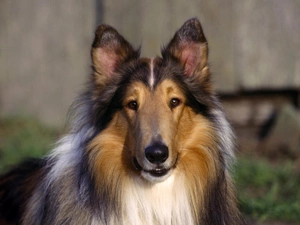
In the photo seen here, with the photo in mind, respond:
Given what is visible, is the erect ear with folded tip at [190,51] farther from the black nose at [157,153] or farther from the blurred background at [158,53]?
the blurred background at [158,53]

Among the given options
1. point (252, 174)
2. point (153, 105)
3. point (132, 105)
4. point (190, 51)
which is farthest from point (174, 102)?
point (252, 174)

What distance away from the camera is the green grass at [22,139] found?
8.54 m

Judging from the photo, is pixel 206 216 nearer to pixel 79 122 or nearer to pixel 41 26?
pixel 79 122

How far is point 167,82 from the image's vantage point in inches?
187

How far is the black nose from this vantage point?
4516 millimetres

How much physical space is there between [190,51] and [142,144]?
0.74 metres

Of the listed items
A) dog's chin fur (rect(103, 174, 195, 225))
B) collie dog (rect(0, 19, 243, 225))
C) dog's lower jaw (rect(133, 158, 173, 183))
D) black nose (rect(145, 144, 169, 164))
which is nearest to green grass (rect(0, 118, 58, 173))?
collie dog (rect(0, 19, 243, 225))

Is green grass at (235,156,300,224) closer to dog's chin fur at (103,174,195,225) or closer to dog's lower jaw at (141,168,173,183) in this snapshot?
dog's chin fur at (103,174,195,225)

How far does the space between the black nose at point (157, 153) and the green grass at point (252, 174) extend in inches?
35.9

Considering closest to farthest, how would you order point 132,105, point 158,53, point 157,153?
point 157,153
point 132,105
point 158,53

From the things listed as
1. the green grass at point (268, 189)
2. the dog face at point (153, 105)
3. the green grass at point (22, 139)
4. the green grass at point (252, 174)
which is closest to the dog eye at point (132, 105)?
the dog face at point (153, 105)

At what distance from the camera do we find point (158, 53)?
8.89 meters

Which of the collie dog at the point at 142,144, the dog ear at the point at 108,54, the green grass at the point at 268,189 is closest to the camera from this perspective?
the collie dog at the point at 142,144

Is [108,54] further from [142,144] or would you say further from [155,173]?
[155,173]
